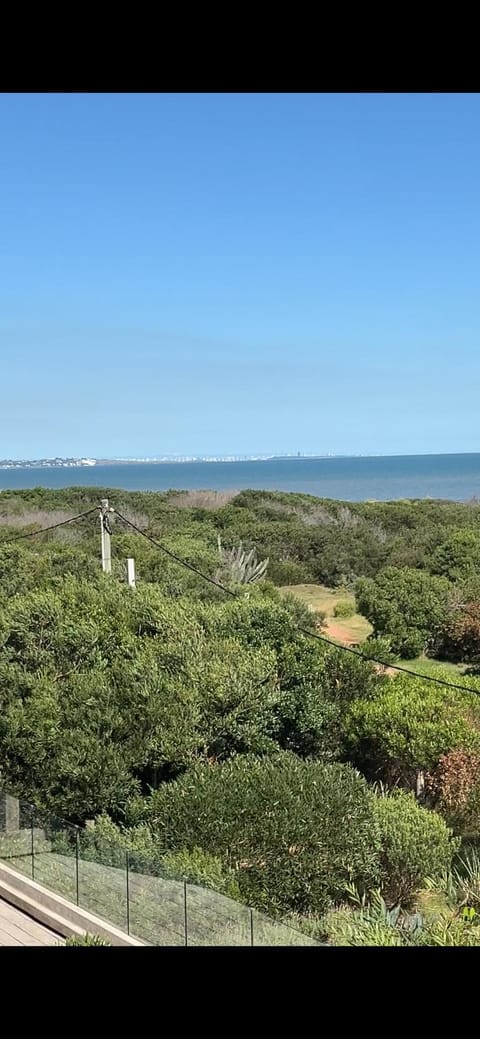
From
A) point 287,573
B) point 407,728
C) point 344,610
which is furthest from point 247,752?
point 287,573

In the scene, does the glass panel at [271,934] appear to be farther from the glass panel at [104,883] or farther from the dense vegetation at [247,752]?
the glass panel at [104,883]

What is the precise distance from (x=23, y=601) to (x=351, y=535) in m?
23.9

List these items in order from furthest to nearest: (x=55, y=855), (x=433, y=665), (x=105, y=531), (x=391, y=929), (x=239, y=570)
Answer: (x=239, y=570), (x=433, y=665), (x=105, y=531), (x=55, y=855), (x=391, y=929)

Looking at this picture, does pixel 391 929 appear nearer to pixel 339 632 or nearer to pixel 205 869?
pixel 205 869

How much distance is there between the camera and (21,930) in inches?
278

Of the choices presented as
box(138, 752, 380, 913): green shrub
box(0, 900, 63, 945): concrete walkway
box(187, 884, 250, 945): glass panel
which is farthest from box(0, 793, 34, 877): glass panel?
box(187, 884, 250, 945): glass panel

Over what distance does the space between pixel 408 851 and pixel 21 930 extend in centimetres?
418

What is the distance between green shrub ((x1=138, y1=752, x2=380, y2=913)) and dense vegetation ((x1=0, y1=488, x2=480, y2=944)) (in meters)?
0.02

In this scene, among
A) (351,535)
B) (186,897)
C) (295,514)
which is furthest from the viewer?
(295,514)

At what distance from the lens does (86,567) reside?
2036 centimetres
